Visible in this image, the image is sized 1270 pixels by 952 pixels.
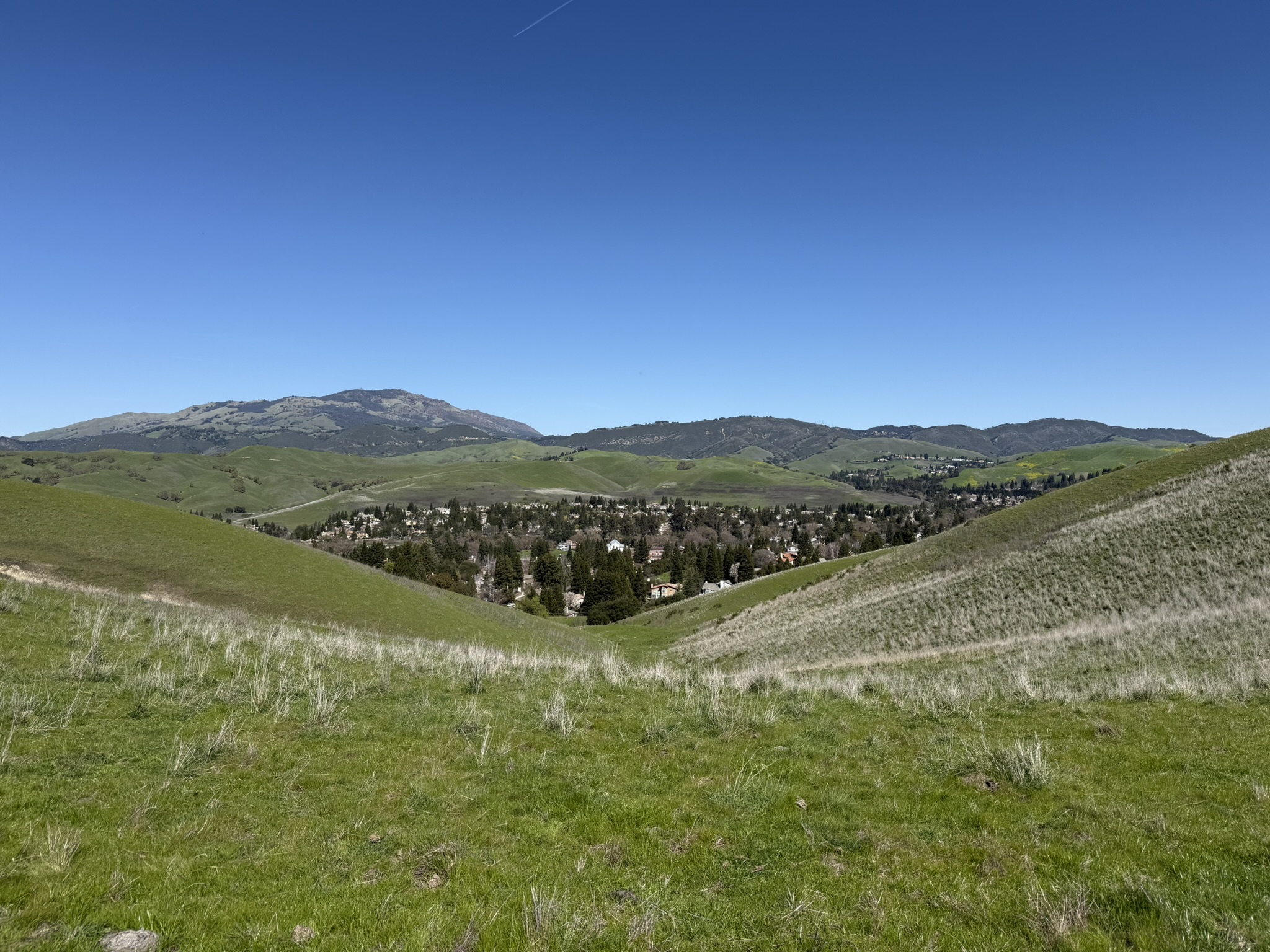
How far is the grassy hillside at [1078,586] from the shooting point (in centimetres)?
2170

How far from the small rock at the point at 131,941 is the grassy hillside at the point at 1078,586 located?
60.6 feet

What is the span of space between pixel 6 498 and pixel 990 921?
2456 inches

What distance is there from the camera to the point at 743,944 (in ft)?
19.9

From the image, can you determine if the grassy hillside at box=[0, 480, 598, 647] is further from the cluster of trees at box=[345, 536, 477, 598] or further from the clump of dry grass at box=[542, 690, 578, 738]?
the cluster of trees at box=[345, 536, 477, 598]

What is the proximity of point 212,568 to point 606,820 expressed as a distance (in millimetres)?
45218

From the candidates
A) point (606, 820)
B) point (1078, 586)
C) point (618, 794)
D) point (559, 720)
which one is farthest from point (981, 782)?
point (1078, 586)

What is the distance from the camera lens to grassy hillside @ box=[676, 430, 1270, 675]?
71.2 feet

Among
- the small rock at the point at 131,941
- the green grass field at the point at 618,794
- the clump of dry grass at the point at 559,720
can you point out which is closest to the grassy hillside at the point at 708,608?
the green grass field at the point at 618,794

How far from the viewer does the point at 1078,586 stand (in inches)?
1406

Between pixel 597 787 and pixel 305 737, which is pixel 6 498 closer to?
pixel 305 737

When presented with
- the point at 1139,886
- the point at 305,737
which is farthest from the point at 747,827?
the point at 305,737

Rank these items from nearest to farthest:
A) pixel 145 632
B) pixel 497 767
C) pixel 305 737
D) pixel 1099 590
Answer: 1. pixel 497 767
2. pixel 305 737
3. pixel 145 632
4. pixel 1099 590

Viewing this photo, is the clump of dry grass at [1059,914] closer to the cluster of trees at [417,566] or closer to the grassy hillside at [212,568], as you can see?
the grassy hillside at [212,568]

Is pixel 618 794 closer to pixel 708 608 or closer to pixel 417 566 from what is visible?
pixel 708 608
